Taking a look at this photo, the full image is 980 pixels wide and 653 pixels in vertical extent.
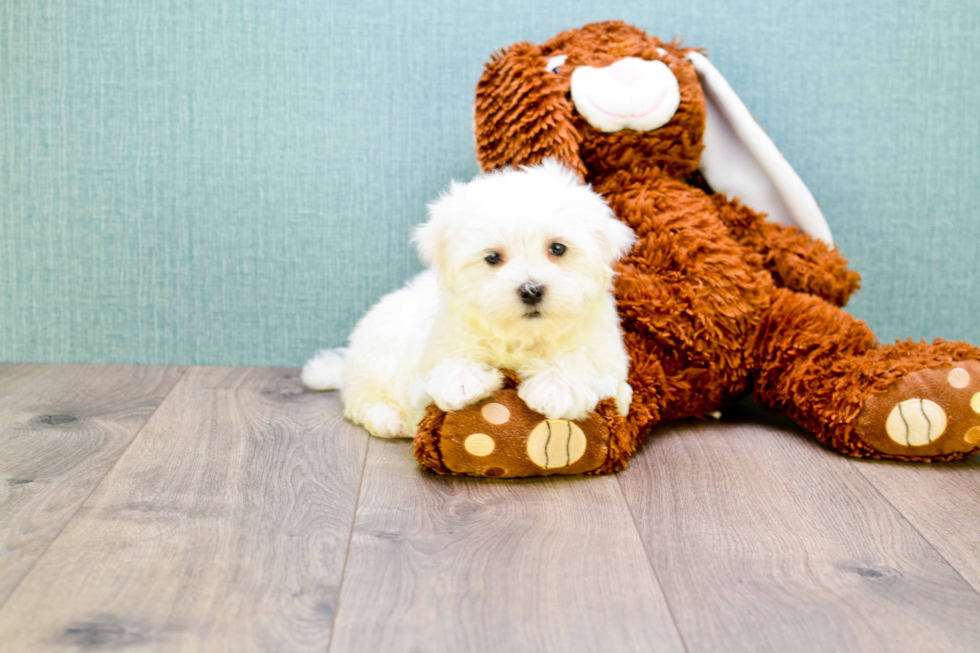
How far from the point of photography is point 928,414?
1384 millimetres

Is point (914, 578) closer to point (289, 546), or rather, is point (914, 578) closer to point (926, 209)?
point (289, 546)

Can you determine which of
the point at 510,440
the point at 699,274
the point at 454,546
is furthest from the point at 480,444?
the point at 699,274

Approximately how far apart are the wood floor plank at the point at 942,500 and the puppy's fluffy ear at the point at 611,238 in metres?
0.54

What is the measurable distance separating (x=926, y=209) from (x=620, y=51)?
2.73 feet

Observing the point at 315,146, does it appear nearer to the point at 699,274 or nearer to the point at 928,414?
the point at 699,274

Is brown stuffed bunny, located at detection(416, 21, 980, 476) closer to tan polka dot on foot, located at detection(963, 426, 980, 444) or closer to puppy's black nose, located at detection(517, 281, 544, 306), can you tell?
tan polka dot on foot, located at detection(963, 426, 980, 444)

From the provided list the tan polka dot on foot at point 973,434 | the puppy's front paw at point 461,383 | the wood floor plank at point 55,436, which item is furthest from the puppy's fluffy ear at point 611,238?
the wood floor plank at point 55,436

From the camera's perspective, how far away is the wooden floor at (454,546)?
0.91 m

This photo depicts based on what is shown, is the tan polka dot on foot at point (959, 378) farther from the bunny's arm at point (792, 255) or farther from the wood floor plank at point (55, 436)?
the wood floor plank at point (55, 436)

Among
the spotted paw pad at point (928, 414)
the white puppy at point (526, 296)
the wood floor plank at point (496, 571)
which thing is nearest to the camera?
the wood floor plank at point (496, 571)

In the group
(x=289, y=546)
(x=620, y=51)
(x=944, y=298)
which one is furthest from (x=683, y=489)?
(x=944, y=298)

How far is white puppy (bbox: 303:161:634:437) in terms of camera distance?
1240 millimetres

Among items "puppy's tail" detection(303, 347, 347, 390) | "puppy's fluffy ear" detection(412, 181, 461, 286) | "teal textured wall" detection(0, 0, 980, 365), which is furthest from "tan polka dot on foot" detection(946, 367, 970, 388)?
"puppy's tail" detection(303, 347, 347, 390)

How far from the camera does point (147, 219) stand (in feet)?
6.27
